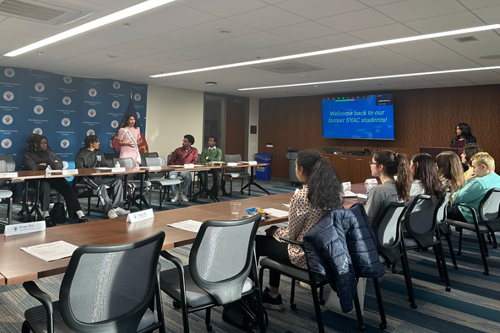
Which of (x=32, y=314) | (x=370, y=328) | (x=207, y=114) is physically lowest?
(x=370, y=328)

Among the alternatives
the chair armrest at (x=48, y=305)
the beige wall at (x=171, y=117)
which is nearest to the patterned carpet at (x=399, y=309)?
the chair armrest at (x=48, y=305)

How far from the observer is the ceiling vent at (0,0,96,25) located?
4.06m

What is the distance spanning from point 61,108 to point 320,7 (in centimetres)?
671

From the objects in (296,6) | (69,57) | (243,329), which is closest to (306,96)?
(69,57)

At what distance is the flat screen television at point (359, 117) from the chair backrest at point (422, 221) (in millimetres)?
6748

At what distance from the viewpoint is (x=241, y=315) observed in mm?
2875

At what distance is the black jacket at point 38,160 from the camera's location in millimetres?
6598

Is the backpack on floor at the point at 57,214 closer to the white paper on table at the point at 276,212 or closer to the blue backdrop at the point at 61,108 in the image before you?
the blue backdrop at the point at 61,108

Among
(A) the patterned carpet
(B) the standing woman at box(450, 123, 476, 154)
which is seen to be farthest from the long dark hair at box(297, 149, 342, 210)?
(B) the standing woman at box(450, 123, 476, 154)

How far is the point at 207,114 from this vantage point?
11906 mm

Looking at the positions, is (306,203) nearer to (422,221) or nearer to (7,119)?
(422,221)

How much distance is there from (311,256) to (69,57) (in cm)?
600

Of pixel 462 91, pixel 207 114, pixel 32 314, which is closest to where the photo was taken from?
pixel 32 314

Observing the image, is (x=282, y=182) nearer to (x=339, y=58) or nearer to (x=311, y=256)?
(x=339, y=58)
